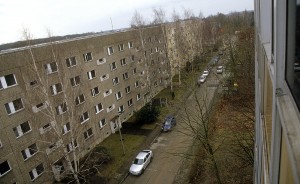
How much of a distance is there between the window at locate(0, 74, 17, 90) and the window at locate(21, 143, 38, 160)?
456 centimetres

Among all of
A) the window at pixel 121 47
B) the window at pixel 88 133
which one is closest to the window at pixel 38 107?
the window at pixel 88 133

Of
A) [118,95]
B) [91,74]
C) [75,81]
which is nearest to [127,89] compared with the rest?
[118,95]

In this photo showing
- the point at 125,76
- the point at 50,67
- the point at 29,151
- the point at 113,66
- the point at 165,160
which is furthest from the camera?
the point at 125,76

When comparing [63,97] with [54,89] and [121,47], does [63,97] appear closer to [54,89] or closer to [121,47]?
[54,89]

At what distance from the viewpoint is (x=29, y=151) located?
17.9m

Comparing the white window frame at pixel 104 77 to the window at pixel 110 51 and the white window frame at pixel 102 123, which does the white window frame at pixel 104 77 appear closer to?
the window at pixel 110 51

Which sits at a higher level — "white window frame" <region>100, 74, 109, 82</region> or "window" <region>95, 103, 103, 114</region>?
"white window frame" <region>100, 74, 109, 82</region>

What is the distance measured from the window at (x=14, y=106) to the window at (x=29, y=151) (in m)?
2.85

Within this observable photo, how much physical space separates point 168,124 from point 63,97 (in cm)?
1072

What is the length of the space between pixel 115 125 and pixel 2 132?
12.4 metres

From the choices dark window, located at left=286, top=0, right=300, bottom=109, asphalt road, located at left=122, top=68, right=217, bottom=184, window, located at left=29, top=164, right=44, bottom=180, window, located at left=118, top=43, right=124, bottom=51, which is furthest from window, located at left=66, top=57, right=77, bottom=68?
dark window, located at left=286, top=0, right=300, bottom=109

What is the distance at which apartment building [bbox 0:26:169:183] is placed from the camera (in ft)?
54.2

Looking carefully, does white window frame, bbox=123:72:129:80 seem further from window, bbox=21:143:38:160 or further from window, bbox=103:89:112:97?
window, bbox=21:143:38:160

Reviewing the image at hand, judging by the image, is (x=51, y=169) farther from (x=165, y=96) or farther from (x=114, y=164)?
(x=165, y=96)
